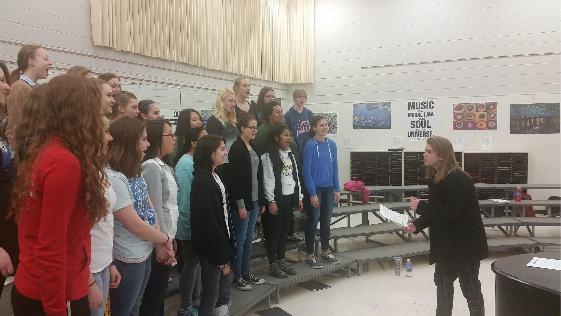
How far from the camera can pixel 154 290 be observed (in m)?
2.71

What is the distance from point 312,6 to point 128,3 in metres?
5.06


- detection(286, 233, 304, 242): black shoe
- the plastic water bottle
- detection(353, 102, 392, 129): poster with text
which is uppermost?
detection(353, 102, 392, 129): poster with text

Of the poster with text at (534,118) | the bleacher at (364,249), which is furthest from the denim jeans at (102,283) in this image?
the poster with text at (534,118)

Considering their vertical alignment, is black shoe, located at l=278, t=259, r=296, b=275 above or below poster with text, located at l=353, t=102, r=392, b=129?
below

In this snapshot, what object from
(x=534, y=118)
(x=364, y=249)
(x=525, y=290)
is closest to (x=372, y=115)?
(x=534, y=118)

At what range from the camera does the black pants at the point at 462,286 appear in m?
3.09

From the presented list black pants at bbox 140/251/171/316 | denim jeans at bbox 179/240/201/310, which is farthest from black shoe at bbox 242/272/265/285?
black pants at bbox 140/251/171/316

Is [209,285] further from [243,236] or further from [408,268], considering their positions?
[408,268]

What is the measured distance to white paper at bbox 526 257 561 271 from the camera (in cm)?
290

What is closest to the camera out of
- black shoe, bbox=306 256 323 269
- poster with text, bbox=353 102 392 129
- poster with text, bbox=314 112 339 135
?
black shoe, bbox=306 256 323 269

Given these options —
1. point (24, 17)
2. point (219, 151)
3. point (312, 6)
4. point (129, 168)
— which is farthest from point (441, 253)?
point (312, 6)

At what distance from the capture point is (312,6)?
9953mm

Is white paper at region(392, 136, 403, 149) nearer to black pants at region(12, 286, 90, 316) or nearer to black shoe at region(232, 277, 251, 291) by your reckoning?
black shoe at region(232, 277, 251, 291)

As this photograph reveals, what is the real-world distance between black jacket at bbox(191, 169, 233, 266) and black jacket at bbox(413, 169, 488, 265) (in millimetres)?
1511
